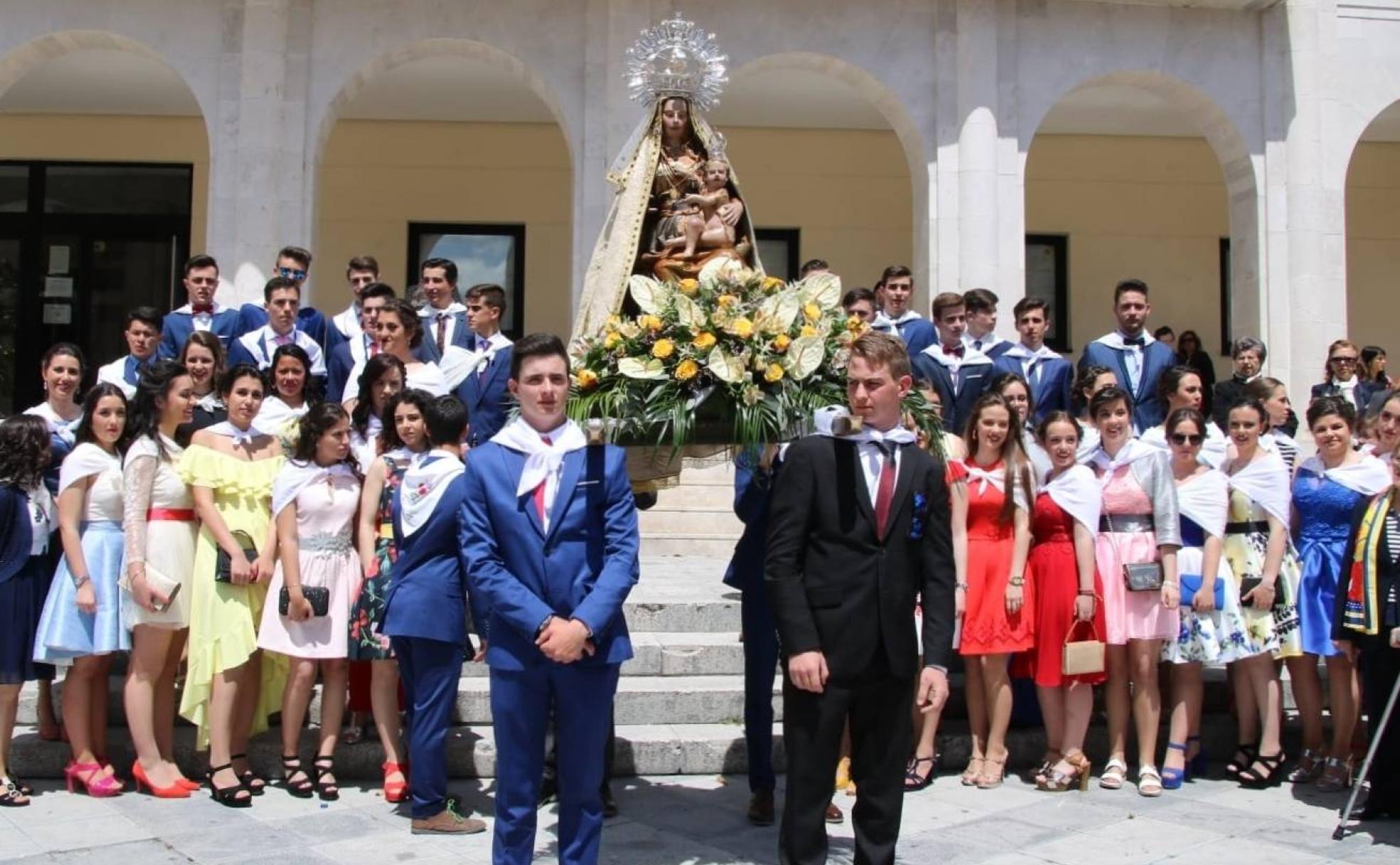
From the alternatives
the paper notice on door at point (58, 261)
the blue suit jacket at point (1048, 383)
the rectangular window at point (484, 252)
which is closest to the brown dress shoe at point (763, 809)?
the blue suit jacket at point (1048, 383)

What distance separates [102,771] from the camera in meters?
5.98

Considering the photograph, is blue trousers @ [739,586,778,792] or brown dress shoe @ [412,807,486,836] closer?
brown dress shoe @ [412,807,486,836]

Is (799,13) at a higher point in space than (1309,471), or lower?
higher

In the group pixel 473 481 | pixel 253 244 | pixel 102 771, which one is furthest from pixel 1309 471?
pixel 253 244

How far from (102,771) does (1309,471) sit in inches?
250

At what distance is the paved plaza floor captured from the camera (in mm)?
5113

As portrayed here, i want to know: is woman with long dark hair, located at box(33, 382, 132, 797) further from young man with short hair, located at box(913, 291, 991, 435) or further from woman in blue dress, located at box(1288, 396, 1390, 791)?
woman in blue dress, located at box(1288, 396, 1390, 791)

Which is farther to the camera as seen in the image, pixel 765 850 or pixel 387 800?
pixel 387 800

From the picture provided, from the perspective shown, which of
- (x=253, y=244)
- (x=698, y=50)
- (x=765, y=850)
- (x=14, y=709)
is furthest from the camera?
(x=253, y=244)

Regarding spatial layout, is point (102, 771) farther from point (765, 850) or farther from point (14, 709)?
point (765, 850)

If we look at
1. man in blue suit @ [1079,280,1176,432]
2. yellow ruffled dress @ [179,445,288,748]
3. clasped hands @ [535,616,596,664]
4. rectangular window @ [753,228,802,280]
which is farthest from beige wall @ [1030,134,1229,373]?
clasped hands @ [535,616,596,664]

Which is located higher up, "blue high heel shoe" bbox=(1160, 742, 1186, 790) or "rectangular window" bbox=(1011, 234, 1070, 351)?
"rectangular window" bbox=(1011, 234, 1070, 351)

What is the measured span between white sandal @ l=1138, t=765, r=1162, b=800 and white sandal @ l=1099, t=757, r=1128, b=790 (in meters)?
0.10

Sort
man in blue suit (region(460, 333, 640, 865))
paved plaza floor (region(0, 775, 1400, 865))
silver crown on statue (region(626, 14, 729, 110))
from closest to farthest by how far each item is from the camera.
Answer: man in blue suit (region(460, 333, 640, 865)), paved plaza floor (region(0, 775, 1400, 865)), silver crown on statue (region(626, 14, 729, 110))
